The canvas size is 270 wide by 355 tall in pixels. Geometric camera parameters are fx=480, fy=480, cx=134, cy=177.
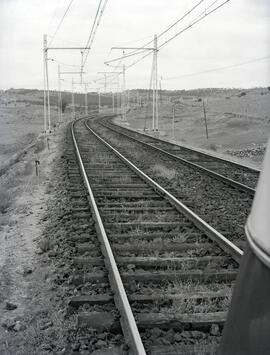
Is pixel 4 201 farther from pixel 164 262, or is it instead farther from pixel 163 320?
pixel 163 320

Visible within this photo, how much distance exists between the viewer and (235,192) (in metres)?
10.6

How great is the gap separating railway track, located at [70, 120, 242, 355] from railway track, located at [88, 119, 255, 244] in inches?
19.5

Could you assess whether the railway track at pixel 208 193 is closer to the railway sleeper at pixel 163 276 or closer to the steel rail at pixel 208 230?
the steel rail at pixel 208 230

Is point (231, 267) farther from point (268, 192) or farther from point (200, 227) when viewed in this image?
point (268, 192)

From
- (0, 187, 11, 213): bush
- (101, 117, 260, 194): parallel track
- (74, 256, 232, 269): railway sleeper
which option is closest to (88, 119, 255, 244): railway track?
(101, 117, 260, 194): parallel track

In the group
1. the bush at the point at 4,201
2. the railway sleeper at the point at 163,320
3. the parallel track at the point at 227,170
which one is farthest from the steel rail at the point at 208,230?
the bush at the point at 4,201

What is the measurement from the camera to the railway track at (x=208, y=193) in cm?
782

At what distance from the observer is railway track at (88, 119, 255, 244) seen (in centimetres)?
782

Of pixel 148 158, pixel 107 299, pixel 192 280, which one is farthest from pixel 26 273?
pixel 148 158

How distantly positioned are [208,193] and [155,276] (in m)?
5.60

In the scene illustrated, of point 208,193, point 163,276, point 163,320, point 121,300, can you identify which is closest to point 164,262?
point 163,276

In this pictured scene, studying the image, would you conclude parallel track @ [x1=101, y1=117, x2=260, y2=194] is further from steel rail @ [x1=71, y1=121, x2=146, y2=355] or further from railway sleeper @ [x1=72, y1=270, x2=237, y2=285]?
railway sleeper @ [x1=72, y1=270, x2=237, y2=285]

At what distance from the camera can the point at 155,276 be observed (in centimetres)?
520

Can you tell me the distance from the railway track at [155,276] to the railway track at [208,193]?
0.50 meters
